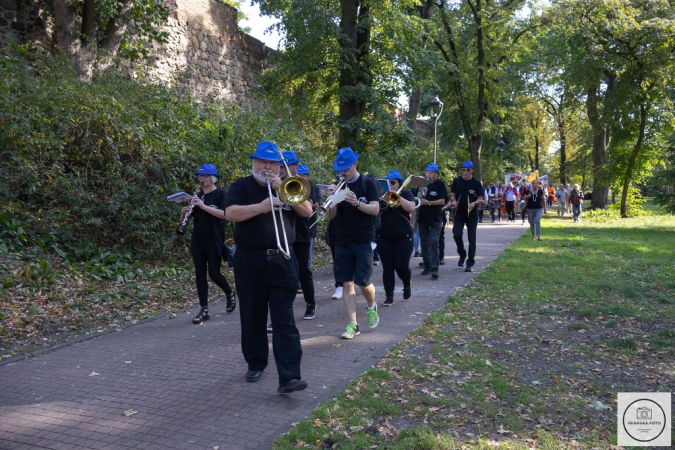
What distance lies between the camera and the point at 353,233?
23.3 feet

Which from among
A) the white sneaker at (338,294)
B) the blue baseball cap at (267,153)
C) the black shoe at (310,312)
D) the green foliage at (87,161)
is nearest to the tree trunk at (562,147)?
the green foliage at (87,161)

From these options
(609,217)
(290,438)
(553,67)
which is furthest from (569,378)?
(553,67)

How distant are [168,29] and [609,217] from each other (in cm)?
1985

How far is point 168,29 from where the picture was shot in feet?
57.5

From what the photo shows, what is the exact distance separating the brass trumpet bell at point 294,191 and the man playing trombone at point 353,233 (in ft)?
5.62

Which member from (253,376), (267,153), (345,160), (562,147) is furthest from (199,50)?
(562,147)

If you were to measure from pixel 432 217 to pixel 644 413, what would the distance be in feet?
21.6

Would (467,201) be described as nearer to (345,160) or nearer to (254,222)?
(345,160)

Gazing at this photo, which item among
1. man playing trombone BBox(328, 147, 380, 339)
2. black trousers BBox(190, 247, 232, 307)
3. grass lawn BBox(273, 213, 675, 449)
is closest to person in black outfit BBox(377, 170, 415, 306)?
grass lawn BBox(273, 213, 675, 449)

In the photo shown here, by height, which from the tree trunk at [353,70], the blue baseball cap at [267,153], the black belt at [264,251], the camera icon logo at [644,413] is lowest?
the camera icon logo at [644,413]

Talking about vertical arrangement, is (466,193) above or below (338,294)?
above

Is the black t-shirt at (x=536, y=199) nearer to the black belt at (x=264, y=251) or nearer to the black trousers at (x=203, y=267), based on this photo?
the black trousers at (x=203, y=267)

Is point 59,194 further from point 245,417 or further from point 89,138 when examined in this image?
point 245,417

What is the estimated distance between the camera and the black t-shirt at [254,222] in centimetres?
523
